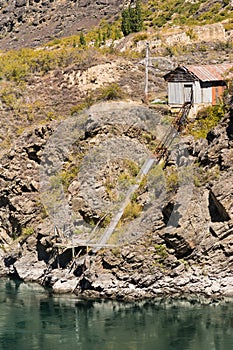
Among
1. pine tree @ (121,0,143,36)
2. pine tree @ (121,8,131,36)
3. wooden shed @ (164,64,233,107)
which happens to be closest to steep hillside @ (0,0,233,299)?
wooden shed @ (164,64,233,107)

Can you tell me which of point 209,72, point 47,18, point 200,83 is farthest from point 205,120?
point 47,18

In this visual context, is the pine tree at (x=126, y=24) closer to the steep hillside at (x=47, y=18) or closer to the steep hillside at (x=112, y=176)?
the steep hillside at (x=112, y=176)

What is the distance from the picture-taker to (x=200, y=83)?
31797mm

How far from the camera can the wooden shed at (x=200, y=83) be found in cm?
3186

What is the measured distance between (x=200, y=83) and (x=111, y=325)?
1404 centimetres

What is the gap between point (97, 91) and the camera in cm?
3903

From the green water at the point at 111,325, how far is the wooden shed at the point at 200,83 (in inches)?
452

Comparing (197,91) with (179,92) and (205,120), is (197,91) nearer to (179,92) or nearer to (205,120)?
(179,92)

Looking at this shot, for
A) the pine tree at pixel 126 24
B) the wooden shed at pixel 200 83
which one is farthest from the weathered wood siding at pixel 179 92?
the pine tree at pixel 126 24

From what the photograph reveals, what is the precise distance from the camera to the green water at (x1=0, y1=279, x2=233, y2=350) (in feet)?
70.9

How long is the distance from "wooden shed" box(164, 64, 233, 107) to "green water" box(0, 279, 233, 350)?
37.7 ft

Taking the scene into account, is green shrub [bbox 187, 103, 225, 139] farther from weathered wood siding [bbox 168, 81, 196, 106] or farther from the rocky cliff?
weathered wood siding [bbox 168, 81, 196, 106]

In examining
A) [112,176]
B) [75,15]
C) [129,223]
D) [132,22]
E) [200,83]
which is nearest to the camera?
[129,223]

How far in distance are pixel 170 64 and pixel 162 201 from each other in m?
14.5
